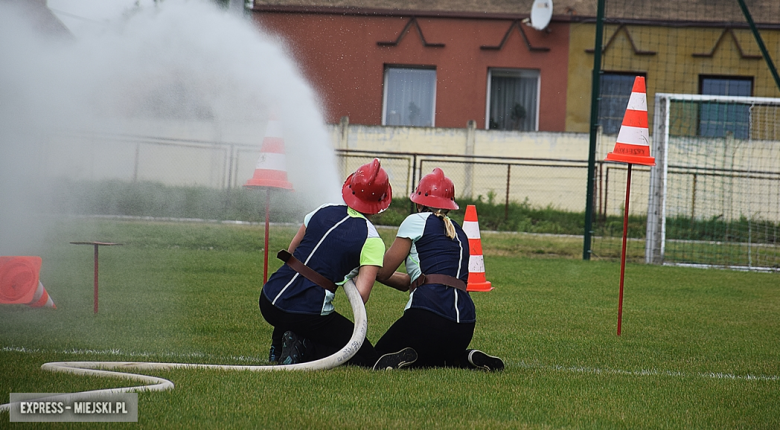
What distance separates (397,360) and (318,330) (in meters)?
0.57

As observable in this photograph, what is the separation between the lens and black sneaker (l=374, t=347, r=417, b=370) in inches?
217

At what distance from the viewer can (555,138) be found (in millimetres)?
24812

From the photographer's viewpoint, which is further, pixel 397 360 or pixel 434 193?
pixel 434 193

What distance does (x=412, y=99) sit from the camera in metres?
27.0

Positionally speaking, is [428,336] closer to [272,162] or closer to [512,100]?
[272,162]

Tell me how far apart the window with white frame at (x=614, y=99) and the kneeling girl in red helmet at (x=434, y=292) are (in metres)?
20.9

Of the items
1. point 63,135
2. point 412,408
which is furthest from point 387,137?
point 412,408

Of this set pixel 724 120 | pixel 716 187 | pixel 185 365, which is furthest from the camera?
pixel 724 120

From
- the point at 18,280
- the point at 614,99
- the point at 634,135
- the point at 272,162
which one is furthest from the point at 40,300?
the point at 614,99

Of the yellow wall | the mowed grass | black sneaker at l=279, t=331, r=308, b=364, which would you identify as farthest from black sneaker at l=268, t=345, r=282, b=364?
the yellow wall

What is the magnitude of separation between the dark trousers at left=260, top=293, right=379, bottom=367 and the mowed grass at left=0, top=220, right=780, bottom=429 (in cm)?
35

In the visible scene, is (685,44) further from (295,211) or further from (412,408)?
(412,408)

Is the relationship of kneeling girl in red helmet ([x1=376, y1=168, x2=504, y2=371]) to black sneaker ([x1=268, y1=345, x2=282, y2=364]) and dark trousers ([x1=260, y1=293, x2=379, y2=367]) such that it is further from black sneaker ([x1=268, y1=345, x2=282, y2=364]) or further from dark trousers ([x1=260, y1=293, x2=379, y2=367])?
black sneaker ([x1=268, y1=345, x2=282, y2=364])

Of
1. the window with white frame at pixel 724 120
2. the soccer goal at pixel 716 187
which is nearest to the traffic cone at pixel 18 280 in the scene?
the soccer goal at pixel 716 187
